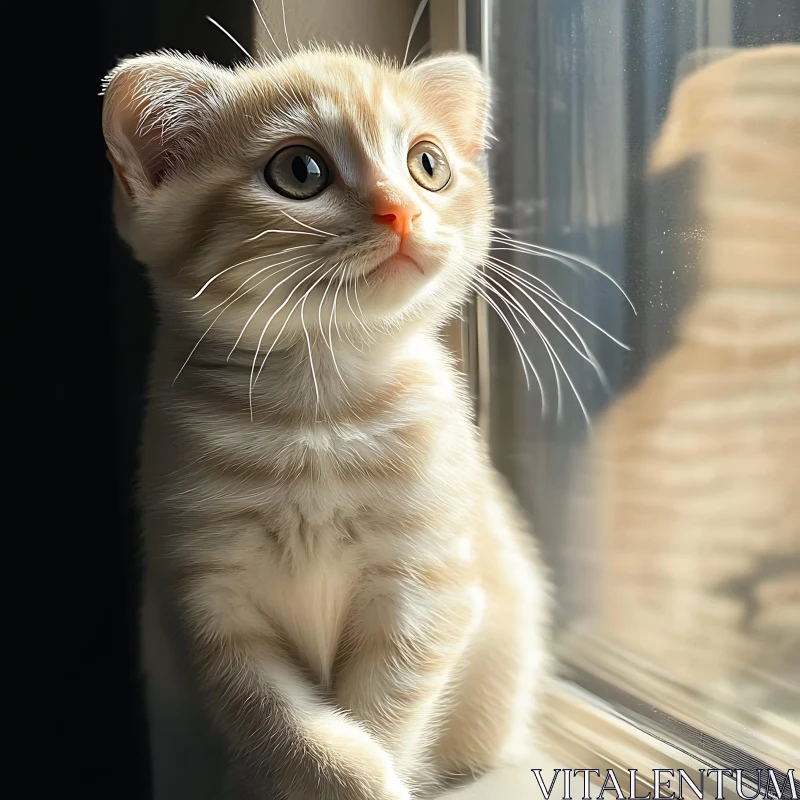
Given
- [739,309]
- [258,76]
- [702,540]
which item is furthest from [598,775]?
[258,76]

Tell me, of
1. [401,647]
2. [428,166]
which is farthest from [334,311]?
[401,647]

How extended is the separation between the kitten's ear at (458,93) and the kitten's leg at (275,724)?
443 mm

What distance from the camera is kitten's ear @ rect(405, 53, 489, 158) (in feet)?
2.24

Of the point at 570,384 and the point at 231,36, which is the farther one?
the point at 570,384

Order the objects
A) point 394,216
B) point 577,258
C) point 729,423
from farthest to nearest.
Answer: point 577,258 → point 729,423 → point 394,216

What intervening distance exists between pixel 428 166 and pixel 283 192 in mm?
131

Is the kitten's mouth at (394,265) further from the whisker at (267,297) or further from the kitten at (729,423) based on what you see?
the kitten at (729,423)

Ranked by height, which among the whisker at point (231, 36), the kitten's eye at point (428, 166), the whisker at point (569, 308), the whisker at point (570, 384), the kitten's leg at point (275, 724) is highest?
the whisker at point (231, 36)

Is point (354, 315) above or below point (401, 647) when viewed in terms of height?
above

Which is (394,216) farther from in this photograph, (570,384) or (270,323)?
(570,384)

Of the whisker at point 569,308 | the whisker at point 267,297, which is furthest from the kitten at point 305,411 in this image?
the whisker at point 569,308

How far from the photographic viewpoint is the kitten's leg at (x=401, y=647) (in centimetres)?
65

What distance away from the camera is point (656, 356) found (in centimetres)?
73

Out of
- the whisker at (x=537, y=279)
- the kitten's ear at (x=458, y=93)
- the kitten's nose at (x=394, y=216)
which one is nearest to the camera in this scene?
the kitten's nose at (x=394, y=216)
